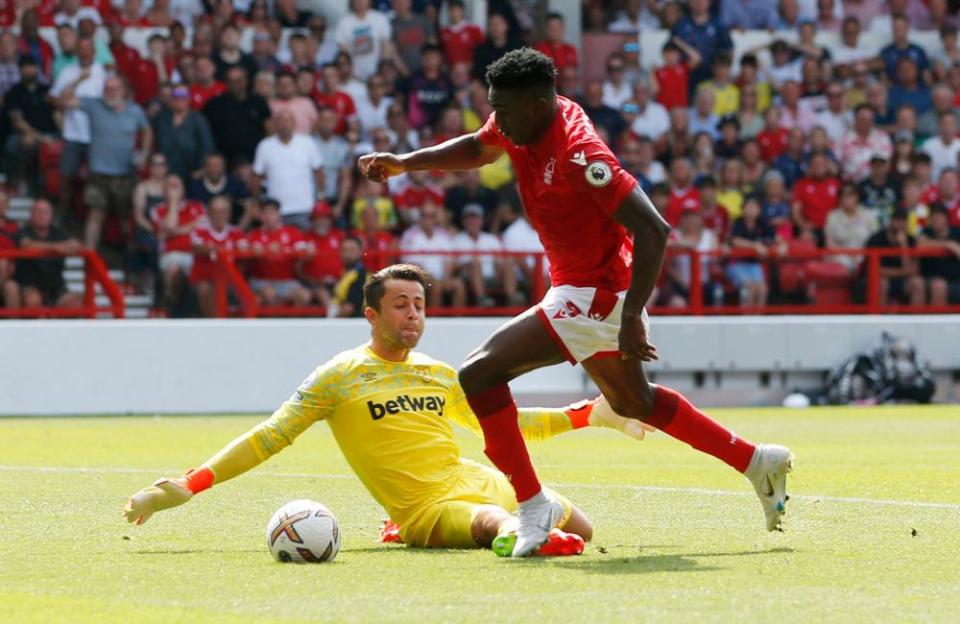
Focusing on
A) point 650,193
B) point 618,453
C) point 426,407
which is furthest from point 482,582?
point 650,193

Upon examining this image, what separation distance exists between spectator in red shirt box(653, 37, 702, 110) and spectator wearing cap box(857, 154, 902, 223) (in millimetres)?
2640

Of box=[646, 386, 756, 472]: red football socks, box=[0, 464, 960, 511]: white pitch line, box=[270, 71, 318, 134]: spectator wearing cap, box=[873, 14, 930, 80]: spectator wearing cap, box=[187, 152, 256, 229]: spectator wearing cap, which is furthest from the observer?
box=[873, 14, 930, 80]: spectator wearing cap

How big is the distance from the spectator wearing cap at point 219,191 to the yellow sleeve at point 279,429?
12395 millimetres

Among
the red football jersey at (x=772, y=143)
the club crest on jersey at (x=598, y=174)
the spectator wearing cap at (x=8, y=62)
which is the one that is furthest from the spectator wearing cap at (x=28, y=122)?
the club crest on jersey at (x=598, y=174)

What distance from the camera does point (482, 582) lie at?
631 cm

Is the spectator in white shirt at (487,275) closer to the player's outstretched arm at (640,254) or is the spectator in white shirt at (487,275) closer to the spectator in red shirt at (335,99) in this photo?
the spectator in red shirt at (335,99)

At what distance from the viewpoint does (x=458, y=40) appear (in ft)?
76.2

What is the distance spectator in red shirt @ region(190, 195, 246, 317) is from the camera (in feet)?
61.2

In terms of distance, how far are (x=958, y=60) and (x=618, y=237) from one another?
18952mm

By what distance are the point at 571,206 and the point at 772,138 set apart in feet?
52.9

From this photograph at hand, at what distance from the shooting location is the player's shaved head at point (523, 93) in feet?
23.2

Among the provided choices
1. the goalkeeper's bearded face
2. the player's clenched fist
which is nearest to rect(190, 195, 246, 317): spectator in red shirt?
the player's clenched fist

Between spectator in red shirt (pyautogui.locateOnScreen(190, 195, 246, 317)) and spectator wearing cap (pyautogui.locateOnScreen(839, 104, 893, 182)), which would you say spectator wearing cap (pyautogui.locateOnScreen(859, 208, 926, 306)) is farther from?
spectator in red shirt (pyautogui.locateOnScreen(190, 195, 246, 317))

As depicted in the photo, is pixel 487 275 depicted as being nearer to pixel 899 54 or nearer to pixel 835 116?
pixel 835 116
